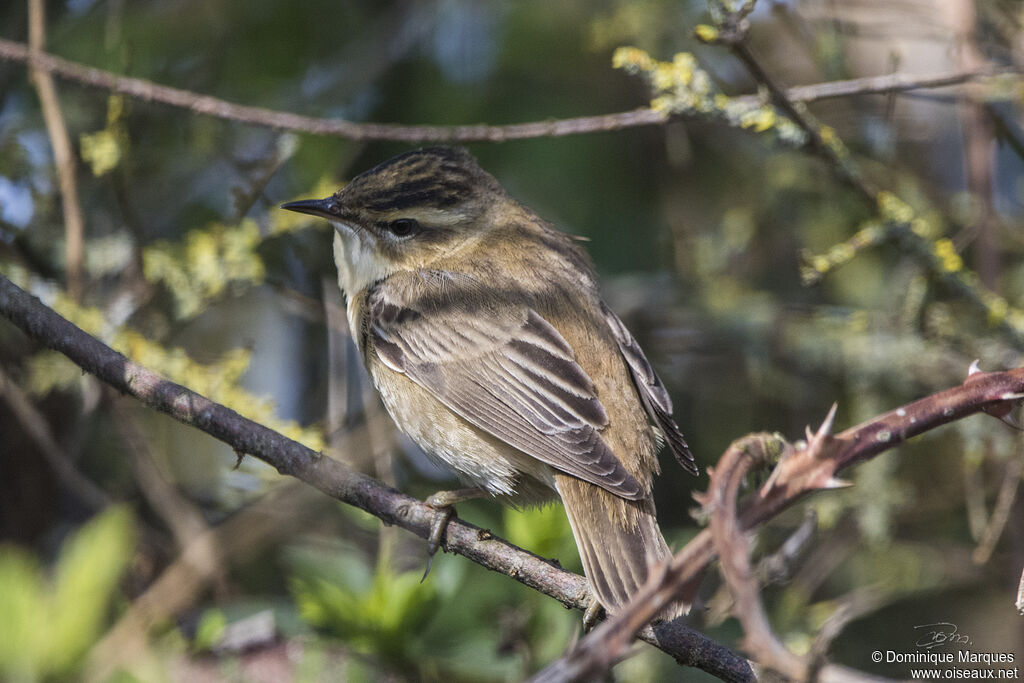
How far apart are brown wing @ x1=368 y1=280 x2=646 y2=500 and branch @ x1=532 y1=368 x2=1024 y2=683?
1331 millimetres

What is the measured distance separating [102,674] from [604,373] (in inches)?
75.1

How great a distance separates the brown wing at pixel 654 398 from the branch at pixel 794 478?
1.51m

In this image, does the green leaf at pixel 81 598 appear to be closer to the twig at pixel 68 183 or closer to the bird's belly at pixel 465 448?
the bird's belly at pixel 465 448

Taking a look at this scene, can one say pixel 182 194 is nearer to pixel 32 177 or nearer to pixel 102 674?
pixel 32 177

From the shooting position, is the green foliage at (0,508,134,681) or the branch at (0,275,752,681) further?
the branch at (0,275,752,681)

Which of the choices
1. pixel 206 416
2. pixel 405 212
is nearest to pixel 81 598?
pixel 206 416

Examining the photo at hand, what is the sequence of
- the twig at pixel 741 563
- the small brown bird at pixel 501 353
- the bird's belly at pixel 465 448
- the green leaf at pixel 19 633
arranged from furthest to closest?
the bird's belly at pixel 465 448, the small brown bird at pixel 501 353, the green leaf at pixel 19 633, the twig at pixel 741 563

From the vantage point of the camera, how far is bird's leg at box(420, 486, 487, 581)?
9.59ft

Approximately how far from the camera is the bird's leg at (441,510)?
292 cm
